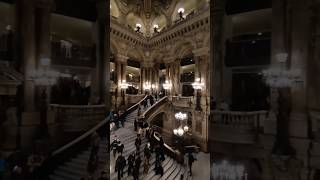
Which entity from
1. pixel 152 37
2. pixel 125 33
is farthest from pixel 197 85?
pixel 125 33

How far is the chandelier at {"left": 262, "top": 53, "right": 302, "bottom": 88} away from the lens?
6.30 ft

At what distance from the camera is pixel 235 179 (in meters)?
2.24

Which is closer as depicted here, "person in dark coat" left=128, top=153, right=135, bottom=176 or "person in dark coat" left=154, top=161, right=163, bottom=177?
"person in dark coat" left=128, top=153, right=135, bottom=176

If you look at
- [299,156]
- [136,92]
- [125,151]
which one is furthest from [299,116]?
[136,92]

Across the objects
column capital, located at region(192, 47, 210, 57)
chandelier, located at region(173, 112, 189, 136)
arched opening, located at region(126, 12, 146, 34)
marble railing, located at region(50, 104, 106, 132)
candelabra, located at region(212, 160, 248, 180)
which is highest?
arched opening, located at region(126, 12, 146, 34)

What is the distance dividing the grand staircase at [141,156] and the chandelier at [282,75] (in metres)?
1.44

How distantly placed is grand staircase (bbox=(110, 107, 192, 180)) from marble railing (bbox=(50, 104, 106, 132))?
42 cm

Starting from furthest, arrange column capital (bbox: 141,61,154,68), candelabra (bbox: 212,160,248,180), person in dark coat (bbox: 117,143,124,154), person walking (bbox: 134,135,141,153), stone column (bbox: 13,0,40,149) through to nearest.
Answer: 1. column capital (bbox: 141,61,154,68)
2. person walking (bbox: 134,135,141,153)
3. person in dark coat (bbox: 117,143,124,154)
4. candelabra (bbox: 212,160,248,180)
5. stone column (bbox: 13,0,40,149)

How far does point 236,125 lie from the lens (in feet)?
7.12

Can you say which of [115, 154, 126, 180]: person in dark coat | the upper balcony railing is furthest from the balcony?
[115, 154, 126, 180]: person in dark coat

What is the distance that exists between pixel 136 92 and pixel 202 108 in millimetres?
1093

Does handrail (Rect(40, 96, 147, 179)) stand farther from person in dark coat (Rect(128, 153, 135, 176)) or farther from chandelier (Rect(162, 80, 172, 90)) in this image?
chandelier (Rect(162, 80, 172, 90))

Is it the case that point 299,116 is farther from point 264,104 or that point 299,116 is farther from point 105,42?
point 105,42

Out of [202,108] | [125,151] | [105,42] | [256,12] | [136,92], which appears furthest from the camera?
[136,92]
